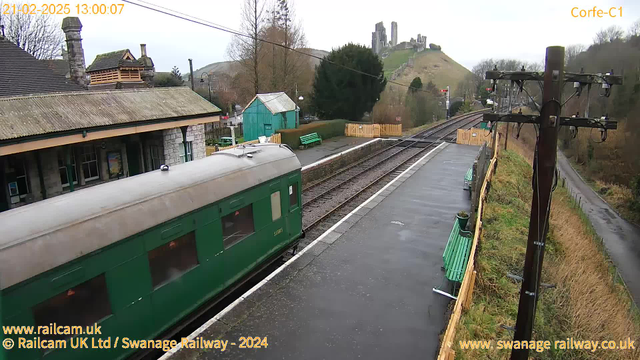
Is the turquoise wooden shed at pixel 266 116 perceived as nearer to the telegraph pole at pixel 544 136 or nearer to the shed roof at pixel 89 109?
the shed roof at pixel 89 109

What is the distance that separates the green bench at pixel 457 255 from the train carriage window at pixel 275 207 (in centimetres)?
395

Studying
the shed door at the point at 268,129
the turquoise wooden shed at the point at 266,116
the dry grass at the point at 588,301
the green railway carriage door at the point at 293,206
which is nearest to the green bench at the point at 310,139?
the turquoise wooden shed at the point at 266,116

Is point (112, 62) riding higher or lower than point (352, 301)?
higher

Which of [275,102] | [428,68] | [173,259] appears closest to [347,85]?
[275,102]

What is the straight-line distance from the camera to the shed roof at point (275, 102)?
29094mm

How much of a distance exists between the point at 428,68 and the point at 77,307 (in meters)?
124

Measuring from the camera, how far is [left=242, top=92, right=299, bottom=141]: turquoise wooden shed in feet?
95.6

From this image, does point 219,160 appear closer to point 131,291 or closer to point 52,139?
point 131,291

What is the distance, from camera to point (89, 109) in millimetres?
12047

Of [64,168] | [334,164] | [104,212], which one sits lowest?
[334,164]

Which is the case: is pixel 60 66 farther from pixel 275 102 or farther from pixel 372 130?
pixel 372 130

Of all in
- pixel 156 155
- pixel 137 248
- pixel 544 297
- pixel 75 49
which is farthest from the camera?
pixel 75 49

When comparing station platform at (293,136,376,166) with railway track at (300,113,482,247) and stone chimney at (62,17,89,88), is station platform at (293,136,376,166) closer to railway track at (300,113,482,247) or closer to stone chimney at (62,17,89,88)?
railway track at (300,113,482,247)

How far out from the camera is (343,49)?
125ft
